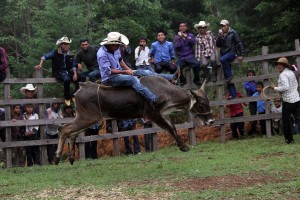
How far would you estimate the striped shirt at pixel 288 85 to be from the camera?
1242 centimetres

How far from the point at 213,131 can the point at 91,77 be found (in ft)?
19.3

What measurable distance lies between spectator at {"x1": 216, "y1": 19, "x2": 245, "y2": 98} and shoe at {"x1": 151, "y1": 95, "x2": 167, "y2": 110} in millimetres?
3632

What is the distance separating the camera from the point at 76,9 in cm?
2411

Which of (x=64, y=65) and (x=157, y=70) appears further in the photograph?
(x=157, y=70)

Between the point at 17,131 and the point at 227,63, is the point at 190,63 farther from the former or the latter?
the point at 17,131

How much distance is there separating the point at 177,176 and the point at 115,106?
293 centimetres

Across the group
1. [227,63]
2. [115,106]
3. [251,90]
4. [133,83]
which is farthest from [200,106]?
[251,90]

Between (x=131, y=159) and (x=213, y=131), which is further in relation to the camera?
(x=213, y=131)

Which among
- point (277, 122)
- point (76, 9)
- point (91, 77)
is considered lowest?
point (277, 122)

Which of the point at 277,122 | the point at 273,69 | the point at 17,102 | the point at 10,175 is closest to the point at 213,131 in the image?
the point at 277,122

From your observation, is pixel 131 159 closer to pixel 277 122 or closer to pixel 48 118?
pixel 48 118

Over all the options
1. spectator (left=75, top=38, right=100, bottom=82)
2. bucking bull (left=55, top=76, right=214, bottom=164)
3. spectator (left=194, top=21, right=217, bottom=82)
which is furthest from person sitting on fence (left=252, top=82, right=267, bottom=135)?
spectator (left=75, top=38, right=100, bottom=82)

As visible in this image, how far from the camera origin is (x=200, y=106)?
1204cm

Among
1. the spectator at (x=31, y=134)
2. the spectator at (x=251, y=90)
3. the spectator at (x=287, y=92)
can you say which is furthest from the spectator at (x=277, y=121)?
the spectator at (x=31, y=134)
